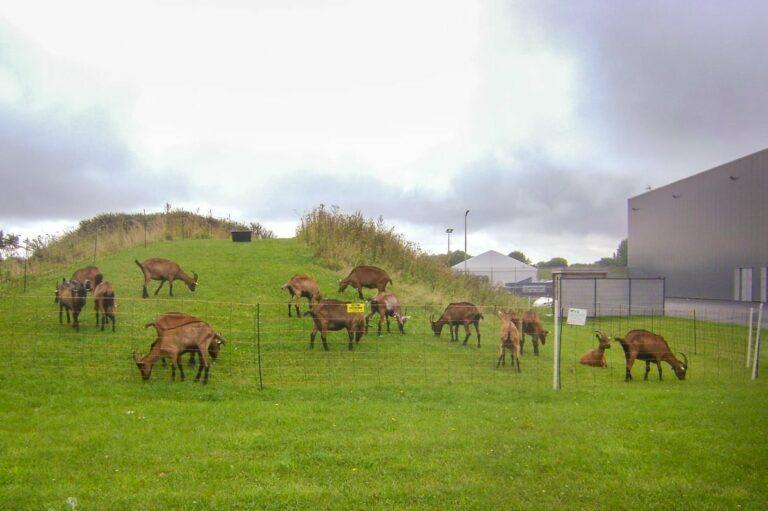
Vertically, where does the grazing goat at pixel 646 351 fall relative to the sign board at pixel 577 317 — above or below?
below

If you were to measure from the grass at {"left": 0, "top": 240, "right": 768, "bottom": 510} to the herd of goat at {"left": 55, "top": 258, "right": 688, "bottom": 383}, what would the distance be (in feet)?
1.62

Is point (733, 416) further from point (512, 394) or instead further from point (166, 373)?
point (166, 373)

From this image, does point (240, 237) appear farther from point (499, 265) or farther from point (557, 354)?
point (499, 265)

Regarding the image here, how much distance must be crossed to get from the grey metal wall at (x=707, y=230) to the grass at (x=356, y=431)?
17101 millimetres

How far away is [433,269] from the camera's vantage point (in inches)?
1062

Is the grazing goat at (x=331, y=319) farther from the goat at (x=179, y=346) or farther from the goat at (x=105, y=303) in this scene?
the goat at (x=105, y=303)

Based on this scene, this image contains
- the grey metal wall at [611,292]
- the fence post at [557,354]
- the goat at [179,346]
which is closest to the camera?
the goat at [179,346]

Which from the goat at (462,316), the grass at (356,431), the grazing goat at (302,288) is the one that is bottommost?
the grass at (356,431)

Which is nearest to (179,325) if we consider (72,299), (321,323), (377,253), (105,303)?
(321,323)

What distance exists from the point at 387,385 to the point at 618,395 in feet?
14.4

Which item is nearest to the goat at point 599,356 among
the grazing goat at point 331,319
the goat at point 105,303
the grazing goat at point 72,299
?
the grazing goat at point 331,319

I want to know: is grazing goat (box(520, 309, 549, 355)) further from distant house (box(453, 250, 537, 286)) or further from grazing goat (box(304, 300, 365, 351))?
distant house (box(453, 250, 537, 286))

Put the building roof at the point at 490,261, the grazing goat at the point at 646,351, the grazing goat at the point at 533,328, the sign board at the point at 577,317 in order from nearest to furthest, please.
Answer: the sign board at the point at 577,317 → the grazing goat at the point at 646,351 → the grazing goat at the point at 533,328 → the building roof at the point at 490,261

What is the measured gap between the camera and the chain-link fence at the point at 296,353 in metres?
11.7
